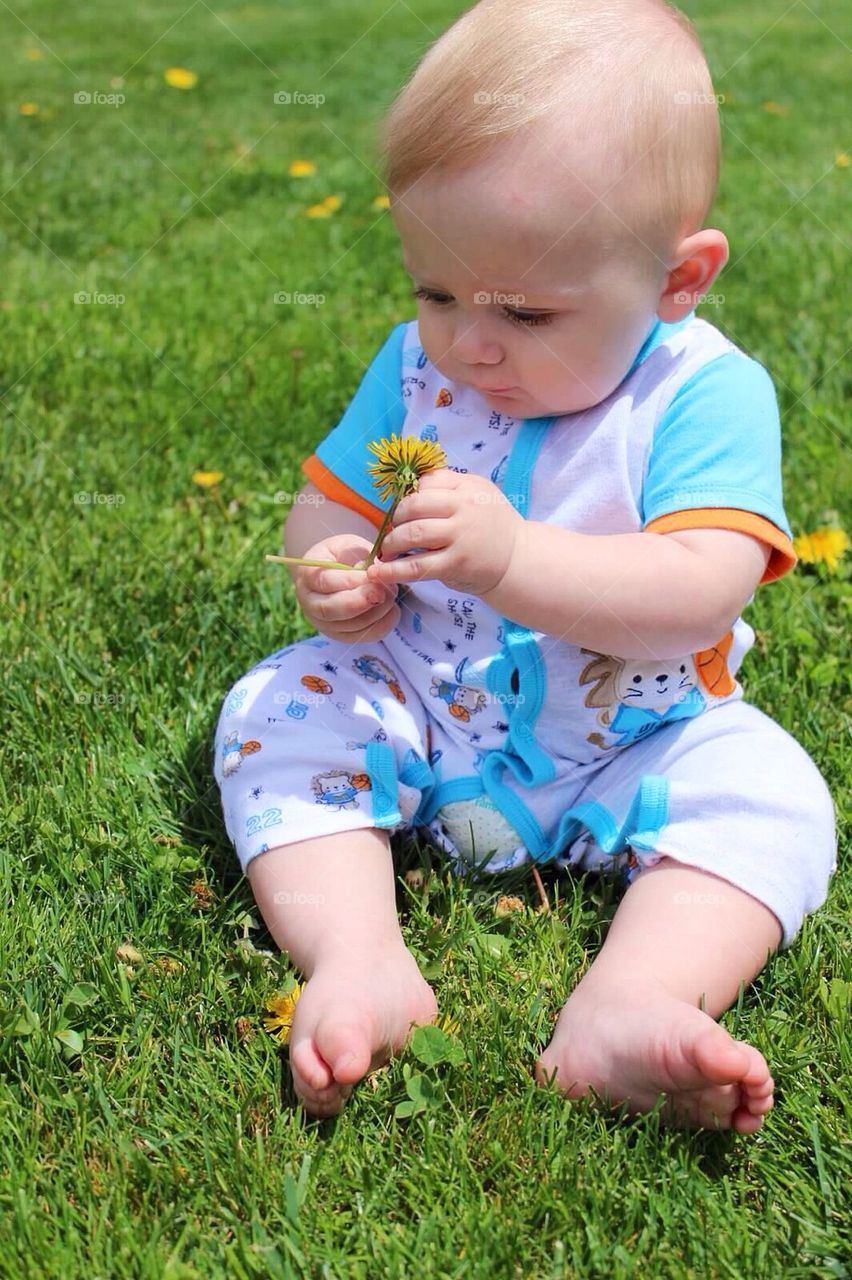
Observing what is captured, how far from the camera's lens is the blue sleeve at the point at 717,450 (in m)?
1.67

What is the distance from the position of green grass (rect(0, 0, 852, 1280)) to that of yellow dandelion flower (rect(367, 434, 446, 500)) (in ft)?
1.42

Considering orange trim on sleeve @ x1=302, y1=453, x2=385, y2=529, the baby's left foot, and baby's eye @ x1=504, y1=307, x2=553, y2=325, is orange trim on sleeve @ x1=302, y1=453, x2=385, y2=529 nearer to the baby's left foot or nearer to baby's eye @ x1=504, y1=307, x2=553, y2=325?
baby's eye @ x1=504, y1=307, x2=553, y2=325

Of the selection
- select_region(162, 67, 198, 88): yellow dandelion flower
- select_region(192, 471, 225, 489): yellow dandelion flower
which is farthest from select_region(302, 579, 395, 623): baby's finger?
select_region(162, 67, 198, 88): yellow dandelion flower

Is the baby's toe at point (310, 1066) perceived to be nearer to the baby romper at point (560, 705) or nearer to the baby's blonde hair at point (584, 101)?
the baby romper at point (560, 705)

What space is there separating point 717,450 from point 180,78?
5373 mm

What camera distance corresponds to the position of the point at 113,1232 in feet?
4.27

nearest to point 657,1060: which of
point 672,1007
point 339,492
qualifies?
point 672,1007

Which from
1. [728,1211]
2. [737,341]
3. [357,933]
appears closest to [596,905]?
[357,933]

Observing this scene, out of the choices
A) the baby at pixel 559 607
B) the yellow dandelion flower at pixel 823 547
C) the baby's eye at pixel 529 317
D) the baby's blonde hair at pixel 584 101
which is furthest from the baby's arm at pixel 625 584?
the yellow dandelion flower at pixel 823 547

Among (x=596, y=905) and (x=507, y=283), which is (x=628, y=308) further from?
(x=596, y=905)

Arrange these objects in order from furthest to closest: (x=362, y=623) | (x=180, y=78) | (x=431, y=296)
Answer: (x=180, y=78), (x=362, y=623), (x=431, y=296)

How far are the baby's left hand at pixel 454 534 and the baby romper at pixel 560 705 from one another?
198 millimetres

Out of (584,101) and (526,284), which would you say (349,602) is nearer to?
(526,284)

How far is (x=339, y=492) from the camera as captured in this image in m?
1.97
